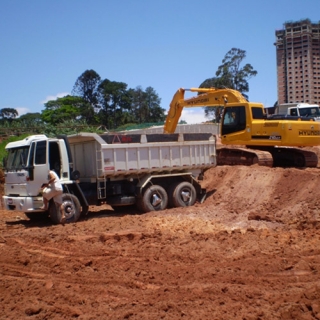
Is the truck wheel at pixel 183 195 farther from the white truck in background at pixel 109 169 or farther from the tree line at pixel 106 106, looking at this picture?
the tree line at pixel 106 106

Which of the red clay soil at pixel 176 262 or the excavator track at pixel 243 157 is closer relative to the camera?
the red clay soil at pixel 176 262

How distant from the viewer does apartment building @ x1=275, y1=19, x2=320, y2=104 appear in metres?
42.5

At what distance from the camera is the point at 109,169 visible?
13578 millimetres

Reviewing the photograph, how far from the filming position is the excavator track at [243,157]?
57.6 feet

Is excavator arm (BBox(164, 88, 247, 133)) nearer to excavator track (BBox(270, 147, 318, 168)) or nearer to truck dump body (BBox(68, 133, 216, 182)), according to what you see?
excavator track (BBox(270, 147, 318, 168))

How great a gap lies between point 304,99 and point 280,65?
408 cm

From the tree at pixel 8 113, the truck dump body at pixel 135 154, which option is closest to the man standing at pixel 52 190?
the truck dump body at pixel 135 154

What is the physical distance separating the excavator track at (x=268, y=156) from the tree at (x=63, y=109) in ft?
121

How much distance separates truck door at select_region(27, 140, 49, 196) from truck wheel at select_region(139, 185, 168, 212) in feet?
10.5

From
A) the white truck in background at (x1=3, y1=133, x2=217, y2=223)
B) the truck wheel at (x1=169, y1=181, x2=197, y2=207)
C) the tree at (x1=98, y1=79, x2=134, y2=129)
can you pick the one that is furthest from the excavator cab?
the tree at (x1=98, y1=79, x2=134, y2=129)

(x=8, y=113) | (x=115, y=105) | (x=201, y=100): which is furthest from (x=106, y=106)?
(x=201, y=100)

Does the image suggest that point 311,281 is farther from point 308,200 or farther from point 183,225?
point 308,200

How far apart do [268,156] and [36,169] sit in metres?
8.90

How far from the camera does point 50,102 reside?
196ft
